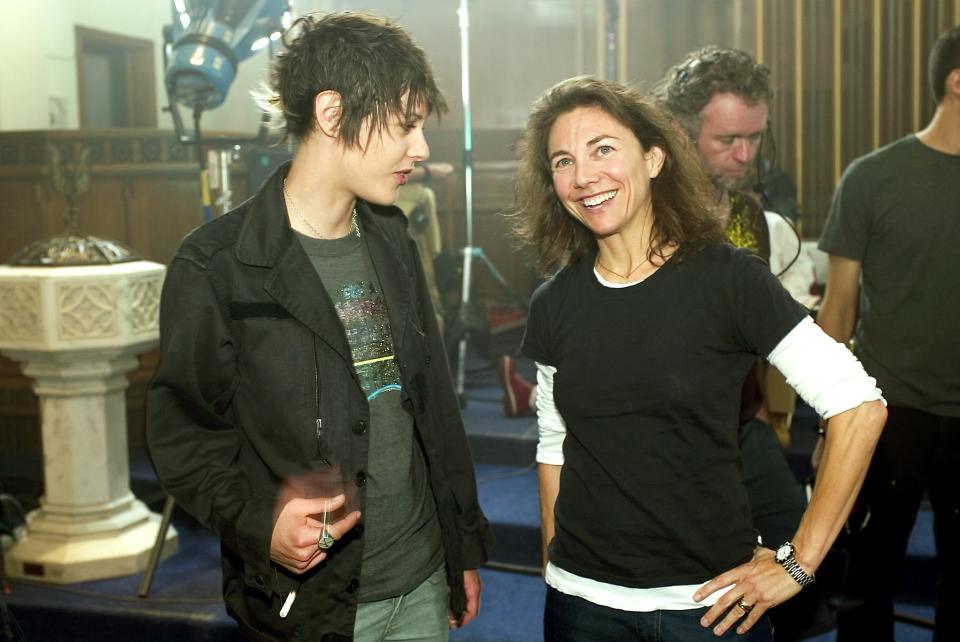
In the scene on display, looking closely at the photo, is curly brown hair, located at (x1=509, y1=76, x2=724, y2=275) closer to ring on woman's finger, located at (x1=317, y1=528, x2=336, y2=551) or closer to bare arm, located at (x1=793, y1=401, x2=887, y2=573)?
bare arm, located at (x1=793, y1=401, x2=887, y2=573)

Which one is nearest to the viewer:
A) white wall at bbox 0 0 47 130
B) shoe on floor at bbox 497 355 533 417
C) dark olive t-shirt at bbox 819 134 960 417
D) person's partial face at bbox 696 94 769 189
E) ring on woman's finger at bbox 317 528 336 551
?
ring on woman's finger at bbox 317 528 336 551

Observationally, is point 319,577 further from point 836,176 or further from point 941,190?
point 836,176

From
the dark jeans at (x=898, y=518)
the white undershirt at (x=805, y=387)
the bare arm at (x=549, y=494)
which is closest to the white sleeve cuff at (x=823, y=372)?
the white undershirt at (x=805, y=387)

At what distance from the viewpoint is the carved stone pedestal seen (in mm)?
3283

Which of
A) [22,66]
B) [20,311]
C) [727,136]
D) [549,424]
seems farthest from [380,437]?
[22,66]

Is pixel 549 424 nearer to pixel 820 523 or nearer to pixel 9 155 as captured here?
pixel 820 523

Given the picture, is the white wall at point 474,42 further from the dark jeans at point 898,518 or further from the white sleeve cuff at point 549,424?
the white sleeve cuff at point 549,424

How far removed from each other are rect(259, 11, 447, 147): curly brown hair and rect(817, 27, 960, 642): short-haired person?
1.25 meters

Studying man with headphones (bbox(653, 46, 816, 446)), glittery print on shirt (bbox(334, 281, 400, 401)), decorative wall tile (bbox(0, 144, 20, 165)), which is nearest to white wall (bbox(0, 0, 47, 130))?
decorative wall tile (bbox(0, 144, 20, 165))

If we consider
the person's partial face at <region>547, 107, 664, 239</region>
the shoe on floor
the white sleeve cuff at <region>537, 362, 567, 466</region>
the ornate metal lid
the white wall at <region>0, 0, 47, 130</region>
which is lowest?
the shoe on floor

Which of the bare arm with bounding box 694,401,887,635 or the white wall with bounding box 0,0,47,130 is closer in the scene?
the bare arm with bounding box 694,401,887,635

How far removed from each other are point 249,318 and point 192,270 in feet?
0.33

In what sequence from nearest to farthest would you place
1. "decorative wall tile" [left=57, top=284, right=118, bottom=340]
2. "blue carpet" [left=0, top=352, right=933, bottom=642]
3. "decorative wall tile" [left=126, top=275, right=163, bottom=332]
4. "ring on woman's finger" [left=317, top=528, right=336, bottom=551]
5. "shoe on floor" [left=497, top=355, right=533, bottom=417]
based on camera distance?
"ring on woman's finger" [left=317, top=528, right=336, bottom=551] < "blue carpet" [left=0, top=352, right=933, bottom=642] < "decorative wall tile" [left=57, top=284, right=118, bottom=340] < "decorative wall tile" [left=126, top=275, right=163, bottom=332] < "shoe on floor" [left=497, top=355, right=533, bottom=417]

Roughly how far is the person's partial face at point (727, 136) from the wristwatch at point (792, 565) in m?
0.77
